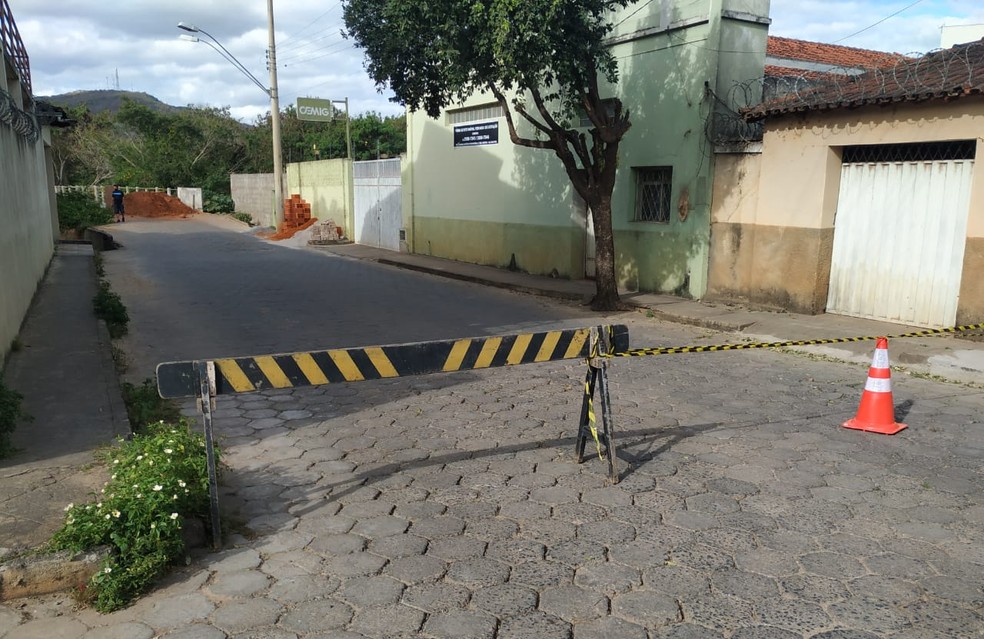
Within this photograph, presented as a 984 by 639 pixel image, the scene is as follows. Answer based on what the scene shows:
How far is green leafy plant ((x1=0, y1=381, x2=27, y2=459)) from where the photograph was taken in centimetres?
511

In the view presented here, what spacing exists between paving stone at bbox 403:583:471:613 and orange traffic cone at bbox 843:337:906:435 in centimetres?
409

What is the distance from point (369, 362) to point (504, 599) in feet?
5.24

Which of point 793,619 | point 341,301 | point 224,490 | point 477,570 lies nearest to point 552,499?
point 477,570

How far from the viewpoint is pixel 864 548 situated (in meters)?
4.16

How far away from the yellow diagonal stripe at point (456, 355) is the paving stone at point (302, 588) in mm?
1447

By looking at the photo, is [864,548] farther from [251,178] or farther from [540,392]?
[251,178]

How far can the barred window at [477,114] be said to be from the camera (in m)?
18.4

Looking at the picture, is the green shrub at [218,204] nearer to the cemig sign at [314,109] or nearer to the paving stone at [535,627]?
the cemig sign at [314,109]

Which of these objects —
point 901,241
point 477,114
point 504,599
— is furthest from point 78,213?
point 504,599

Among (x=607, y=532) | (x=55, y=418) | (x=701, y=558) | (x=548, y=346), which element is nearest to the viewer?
(x=701, y=558)

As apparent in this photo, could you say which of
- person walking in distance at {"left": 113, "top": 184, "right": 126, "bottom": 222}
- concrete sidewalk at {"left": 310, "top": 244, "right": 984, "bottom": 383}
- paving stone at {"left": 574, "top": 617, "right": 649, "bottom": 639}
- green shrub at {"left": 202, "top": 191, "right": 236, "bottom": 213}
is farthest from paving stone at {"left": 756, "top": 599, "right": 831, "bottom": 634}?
green shrub at {"left": 202, "top": 191, "right": 236, "bottom": 213}

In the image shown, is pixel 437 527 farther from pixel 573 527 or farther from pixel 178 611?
pixel 178 611

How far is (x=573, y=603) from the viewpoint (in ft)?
11.8

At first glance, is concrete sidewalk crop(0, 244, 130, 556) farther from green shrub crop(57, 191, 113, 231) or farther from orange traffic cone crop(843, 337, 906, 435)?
green shrub crop(57, 191, 113, 231)
